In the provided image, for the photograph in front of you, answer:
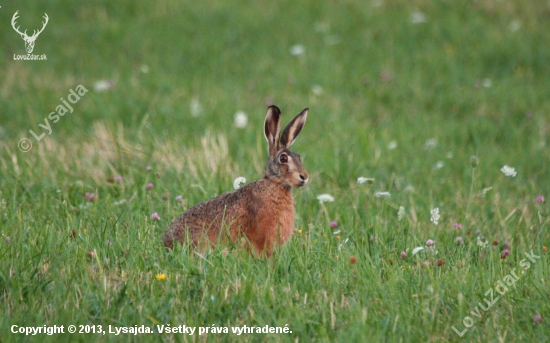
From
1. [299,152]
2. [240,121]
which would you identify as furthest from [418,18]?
[299,152]

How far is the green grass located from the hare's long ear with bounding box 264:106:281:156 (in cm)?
67

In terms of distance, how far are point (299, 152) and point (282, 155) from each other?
8.17 feet

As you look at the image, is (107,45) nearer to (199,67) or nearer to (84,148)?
(199,67)

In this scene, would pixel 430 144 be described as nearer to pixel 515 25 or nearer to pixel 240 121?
pixel 240 121

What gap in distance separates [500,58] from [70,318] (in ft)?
30.6

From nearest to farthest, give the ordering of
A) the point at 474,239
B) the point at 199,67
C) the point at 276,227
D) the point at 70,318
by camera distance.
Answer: the point at 70,318 < the point at 276,227 < the point at 474,239 < the point at 199,67

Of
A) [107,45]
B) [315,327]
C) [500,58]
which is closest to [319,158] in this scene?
[315,327]

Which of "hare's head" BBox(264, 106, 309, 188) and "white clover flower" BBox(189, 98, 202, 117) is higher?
"white clover flower" BBox(189, 98, 202, 117)

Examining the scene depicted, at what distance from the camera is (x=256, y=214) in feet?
15.6

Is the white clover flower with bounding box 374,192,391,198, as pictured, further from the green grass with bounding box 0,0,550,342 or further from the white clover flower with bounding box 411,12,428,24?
the white clover flower with bounding box 411,12,428,24

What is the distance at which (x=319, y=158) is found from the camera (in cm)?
706

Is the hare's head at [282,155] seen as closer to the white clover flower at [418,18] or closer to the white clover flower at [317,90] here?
the white clover flower at [317,90]

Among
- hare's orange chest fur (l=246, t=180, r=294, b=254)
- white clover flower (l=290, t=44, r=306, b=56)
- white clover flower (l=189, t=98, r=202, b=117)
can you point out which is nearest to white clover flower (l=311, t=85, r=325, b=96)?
white clover flower (l=290, t=44, r=306, b=56)

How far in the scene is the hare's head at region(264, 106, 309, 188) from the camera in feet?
15.7
